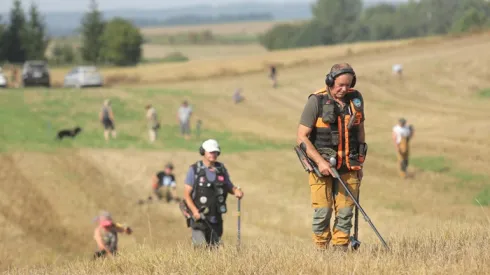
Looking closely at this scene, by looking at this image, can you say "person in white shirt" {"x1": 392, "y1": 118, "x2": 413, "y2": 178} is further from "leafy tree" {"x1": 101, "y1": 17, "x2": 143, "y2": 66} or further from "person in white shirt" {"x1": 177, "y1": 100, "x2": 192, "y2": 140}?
"leafy tree" {"x1": 101, "y1": 17, "x2": 143, "y2": 66}

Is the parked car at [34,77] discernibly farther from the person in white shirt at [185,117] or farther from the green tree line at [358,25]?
the green tree line at [358,25]

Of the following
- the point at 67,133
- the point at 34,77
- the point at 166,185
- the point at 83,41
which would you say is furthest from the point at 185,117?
the point at 83,41

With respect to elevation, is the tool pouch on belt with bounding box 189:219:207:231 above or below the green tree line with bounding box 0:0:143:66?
above

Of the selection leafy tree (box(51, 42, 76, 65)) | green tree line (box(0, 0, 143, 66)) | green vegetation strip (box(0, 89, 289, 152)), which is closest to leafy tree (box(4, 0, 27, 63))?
green tree line (box(0, 0, 143, 66))

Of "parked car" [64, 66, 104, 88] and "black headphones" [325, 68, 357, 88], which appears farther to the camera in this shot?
"parked car" [64, 66, 104, 88]

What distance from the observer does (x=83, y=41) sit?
A: 102 metres

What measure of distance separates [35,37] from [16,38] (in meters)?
1.95

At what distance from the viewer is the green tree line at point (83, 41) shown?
94.3m

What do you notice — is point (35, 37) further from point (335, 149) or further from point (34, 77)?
point (335, 149)

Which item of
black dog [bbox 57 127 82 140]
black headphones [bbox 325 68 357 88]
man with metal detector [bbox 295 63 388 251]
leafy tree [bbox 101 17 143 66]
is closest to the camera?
black headphones [bbox 325 68 357 88]

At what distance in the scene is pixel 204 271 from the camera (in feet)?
23.9

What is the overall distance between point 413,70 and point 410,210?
33.5m

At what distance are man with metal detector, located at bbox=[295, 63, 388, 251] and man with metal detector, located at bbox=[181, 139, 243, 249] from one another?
2.48m

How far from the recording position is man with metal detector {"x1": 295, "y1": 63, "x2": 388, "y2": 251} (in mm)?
8438
